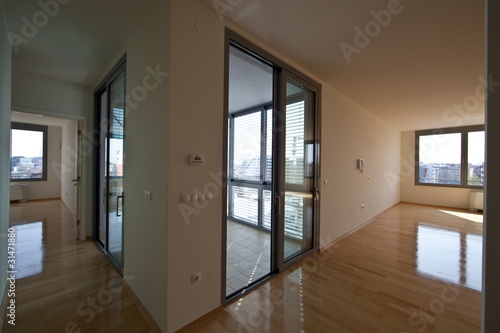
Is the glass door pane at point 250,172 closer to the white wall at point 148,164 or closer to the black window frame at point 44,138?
the white wall at point 148,164

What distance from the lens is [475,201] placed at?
641 centimetres

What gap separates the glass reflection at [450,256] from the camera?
2.72 meters

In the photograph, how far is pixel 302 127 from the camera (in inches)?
127

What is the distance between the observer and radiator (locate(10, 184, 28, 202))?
22.0 feet

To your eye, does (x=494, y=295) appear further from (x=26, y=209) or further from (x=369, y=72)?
(x=26, y=209)

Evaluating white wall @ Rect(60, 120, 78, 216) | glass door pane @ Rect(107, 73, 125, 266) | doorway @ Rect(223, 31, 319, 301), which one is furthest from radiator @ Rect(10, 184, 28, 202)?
doorway @ Rect(223, 31, 319, 301)

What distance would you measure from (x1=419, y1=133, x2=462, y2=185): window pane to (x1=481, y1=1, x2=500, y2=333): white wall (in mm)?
8525

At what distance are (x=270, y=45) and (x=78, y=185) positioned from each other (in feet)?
13.7

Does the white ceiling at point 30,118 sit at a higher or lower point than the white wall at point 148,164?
higher

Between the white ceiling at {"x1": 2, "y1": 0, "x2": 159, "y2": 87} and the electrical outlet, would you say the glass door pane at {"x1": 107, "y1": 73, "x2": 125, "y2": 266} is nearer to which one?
the white ceiling at {"x1": 2, "y1": 0, "x2": 159, "y2": 87}

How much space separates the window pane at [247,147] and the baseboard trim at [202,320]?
3184 mm

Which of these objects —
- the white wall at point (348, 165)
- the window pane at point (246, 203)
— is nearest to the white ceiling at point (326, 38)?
the white wall at point (348, 165)

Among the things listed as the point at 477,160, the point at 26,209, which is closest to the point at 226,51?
the point at 26,209

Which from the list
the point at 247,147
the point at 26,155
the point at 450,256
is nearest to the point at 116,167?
the point at 247,147
